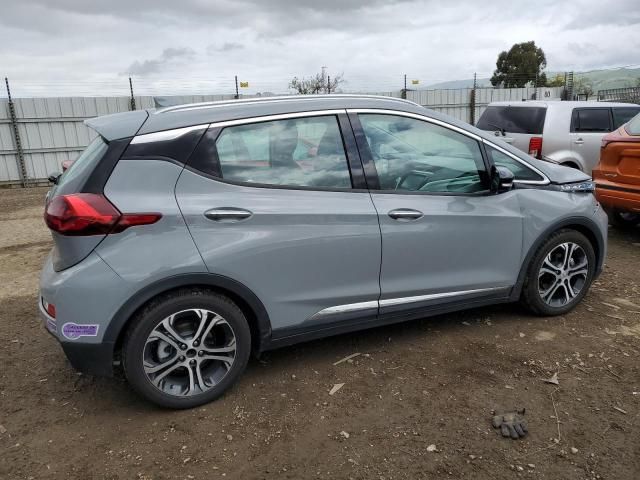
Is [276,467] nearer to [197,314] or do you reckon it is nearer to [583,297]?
[197,314]

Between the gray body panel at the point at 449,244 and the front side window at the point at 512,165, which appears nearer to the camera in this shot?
the gray body panel at the point at 449,244

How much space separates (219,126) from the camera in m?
2.96

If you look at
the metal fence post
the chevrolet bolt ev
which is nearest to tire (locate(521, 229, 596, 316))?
the chevrolet bolt ev

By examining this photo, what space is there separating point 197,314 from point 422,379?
1.44 meters

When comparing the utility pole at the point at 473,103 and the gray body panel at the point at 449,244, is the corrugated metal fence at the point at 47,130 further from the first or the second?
the gray body panel at the point at 449,244

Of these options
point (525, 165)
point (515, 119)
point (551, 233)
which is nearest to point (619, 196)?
point (551, 233)

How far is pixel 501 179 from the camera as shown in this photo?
3.56 metres

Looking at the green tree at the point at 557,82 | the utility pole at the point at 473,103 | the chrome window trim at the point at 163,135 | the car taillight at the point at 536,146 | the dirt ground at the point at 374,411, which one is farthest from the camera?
the green tree at the point at 557,82

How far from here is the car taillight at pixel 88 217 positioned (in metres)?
2.65

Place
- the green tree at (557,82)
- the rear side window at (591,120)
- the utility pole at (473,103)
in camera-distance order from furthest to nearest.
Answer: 1. the green tree at (557,82)
2. the utility pole at (473,103)
3. the rear side window at (591,120)

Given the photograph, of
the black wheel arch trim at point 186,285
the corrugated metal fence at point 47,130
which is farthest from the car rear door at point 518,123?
the corrugated metal fence at point 47,130

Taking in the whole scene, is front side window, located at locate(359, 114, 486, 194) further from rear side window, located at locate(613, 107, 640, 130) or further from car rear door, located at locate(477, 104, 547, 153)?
rear side window, located at locate(613, 107, 640, 130)

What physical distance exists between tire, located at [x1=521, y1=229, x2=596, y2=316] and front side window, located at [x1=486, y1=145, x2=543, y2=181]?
0.49 m

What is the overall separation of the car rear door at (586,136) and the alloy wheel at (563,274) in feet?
16.5
